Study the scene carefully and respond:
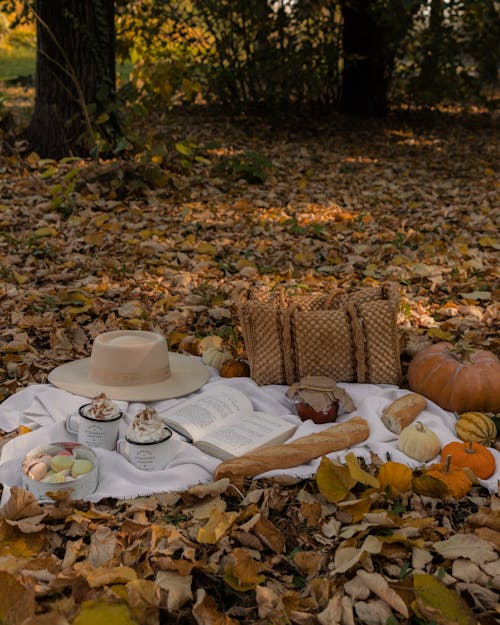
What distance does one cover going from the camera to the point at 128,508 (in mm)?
2494

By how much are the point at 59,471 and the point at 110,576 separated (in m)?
0.57

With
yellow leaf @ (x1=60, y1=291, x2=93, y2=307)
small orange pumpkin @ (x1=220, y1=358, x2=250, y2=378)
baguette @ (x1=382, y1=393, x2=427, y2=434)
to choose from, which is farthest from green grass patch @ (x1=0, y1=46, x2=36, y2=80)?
baguette @ (x1=382, y1=393, x2=427, y2=434)

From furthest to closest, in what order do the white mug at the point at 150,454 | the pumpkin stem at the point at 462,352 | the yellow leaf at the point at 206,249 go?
1. the yellow leaf at the point at 206,249
2. the pumpkin stem at the point at 462,352
3. the white mug at the point at 150,454

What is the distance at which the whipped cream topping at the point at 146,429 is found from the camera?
268cm

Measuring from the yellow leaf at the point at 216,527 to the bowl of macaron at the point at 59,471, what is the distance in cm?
46

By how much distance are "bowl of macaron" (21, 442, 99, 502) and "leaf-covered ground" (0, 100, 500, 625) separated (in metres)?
0.09

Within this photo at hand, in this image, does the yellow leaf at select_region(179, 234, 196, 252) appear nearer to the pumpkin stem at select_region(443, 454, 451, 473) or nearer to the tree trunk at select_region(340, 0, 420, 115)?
the pumpkin stem at select_region(443, 454, 451, 473)

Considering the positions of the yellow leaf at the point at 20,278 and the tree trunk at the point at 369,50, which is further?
the tree trunk at the point at 369,50

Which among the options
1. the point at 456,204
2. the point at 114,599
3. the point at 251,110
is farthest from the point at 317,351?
the point at 251,110

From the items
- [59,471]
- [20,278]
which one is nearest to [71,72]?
[20,278]

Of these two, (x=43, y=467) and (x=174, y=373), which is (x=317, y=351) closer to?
(x=174, y=373)

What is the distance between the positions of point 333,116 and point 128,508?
338 inches

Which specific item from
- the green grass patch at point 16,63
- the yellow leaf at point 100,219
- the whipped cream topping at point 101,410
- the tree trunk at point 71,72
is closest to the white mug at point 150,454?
the whipped cream topping at point 101,410

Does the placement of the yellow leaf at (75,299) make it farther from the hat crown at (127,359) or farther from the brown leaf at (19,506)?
the brown leaf at (19,506)
